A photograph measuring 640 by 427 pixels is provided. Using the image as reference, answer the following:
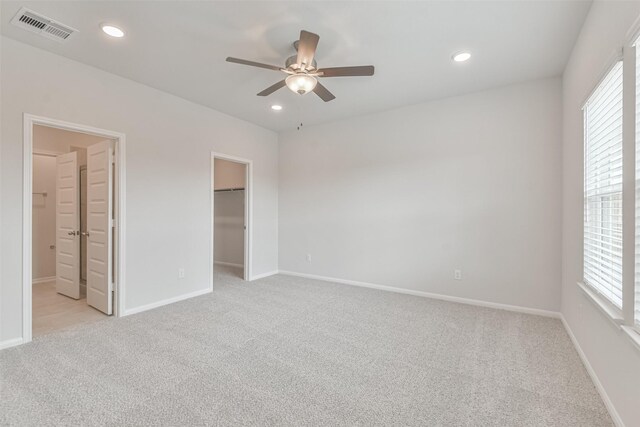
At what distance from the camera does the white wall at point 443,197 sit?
3.27 m

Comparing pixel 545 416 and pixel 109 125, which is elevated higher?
pixel 109 125

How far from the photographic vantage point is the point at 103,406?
1.75 meters

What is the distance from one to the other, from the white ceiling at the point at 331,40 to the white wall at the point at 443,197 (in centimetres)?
49

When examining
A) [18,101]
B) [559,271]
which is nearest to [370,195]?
[559,271]

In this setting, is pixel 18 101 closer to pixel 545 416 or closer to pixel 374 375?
pixel 374 375

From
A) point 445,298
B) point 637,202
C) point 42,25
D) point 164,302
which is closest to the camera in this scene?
point 637,202

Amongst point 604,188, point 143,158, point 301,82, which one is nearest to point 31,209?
point 143,158

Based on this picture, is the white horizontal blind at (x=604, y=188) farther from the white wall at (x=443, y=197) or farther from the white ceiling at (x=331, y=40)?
the white wall at (x=443, y=197)

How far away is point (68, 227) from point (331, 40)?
14.1 ft

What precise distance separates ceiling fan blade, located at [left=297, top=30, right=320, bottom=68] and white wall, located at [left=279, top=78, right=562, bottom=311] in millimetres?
2326

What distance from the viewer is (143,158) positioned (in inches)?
135

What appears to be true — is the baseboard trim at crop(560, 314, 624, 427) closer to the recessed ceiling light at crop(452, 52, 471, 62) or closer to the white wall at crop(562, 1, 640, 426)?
the white wall at crop(562, 1, 640, 426)

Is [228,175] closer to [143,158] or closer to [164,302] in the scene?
[143,158]

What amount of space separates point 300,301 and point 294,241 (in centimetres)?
166
